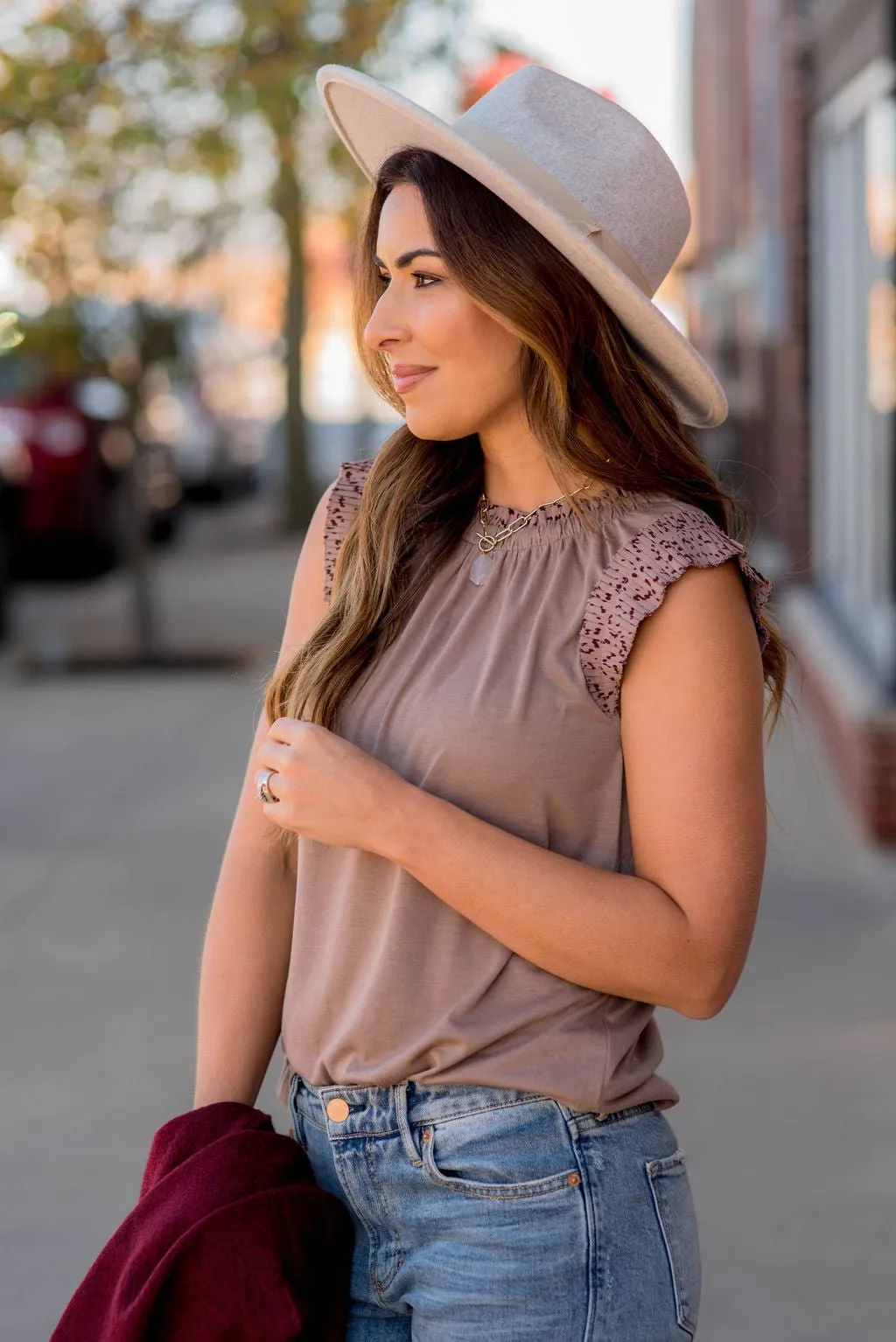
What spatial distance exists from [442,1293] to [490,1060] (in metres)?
0.22

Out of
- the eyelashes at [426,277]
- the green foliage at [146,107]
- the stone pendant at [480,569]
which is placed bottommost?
the stone pendant at [480,569]

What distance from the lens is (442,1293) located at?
5.73 feet

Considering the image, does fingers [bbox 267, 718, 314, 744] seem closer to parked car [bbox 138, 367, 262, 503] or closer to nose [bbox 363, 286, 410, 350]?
nose [bbox 363, 286, 410, 350]

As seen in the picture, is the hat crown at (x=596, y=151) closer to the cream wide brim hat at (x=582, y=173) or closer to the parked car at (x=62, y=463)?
the cream wide brim hat at (x=582, y=173)

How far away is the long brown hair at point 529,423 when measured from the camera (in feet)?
6.04

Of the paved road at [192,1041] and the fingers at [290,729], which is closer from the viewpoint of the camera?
the fingers at [290,729]

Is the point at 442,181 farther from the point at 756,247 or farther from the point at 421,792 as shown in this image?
the point at 756,247

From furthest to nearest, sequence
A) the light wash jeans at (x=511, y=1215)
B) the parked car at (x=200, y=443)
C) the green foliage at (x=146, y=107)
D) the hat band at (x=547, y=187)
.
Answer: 1. the parked car at (x=200, y=443)
2. the green foliage at (x=146, y=107)
3. the hat band at (x=547, y=187)
4. the light wash jeans at (x=511, y=1215)

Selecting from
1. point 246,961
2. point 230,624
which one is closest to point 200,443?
point 230,624

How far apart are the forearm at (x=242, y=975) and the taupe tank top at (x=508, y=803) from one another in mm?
134

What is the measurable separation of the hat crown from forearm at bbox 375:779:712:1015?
24.3 inches

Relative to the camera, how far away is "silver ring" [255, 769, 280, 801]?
71.6 inches

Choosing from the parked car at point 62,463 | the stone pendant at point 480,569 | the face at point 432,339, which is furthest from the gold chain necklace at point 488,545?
the parked car at point 62,463

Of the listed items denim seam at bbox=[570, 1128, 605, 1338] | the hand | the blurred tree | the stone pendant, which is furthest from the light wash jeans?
the blurred tree
